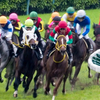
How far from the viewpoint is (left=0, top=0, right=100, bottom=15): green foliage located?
2744cm

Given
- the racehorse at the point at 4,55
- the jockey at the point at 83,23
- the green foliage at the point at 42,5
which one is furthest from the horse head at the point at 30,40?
the green foliage at the point at 42,5

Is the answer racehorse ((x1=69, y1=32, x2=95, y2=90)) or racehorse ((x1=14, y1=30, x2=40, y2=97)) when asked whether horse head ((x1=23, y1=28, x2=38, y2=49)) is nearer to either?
racehorse ((x1=14, y1=30, x2=40, y2=97))

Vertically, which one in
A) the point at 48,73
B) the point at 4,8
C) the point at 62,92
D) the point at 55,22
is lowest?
the point at 4,8

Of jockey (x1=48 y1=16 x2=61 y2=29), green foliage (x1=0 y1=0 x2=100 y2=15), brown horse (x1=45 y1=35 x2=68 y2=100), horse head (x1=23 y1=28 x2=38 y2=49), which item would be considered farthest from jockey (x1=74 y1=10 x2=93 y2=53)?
green foliage (x1=0 y1=0 x2=100 y2=15)

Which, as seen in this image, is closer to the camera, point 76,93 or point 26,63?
point 26,63

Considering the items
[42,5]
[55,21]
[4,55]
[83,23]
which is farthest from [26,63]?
[42,5]

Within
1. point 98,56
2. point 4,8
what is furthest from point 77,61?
point 4,8

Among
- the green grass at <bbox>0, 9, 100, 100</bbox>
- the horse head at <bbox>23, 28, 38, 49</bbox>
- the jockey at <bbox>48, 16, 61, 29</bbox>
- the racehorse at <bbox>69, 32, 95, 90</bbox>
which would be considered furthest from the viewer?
the racehorse at <bbox>69, 32, 95, 90</bbox>

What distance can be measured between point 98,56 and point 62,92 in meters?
3.16

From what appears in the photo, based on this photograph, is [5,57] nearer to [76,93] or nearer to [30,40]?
[30,40]

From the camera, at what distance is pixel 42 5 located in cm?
2888

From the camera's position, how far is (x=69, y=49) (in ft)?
30.0

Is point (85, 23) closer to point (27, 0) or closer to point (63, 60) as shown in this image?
point (63, 60)

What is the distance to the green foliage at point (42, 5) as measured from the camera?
90.0ft
